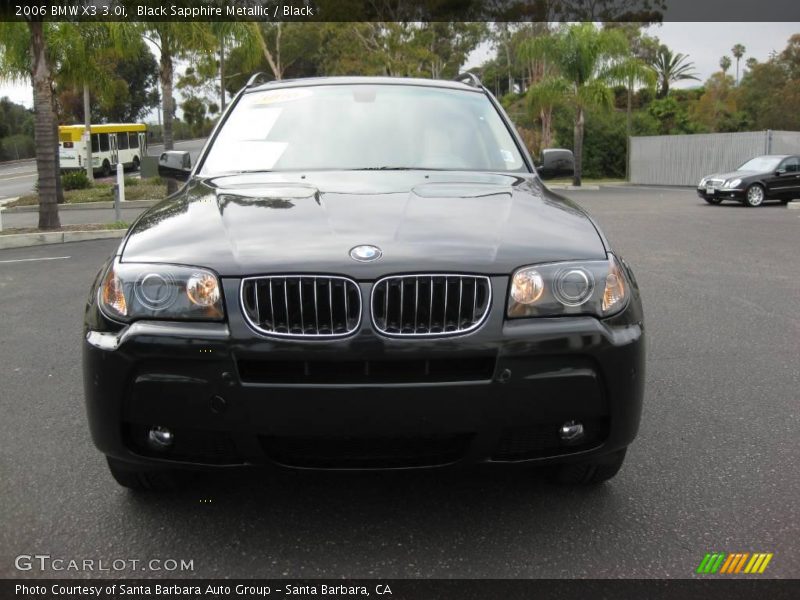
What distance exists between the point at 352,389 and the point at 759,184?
69.8ft

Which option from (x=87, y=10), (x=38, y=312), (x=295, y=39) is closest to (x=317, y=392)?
(x=38, y=312)

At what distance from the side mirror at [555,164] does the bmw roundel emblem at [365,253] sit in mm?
2003

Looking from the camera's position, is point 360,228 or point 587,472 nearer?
point 360,228

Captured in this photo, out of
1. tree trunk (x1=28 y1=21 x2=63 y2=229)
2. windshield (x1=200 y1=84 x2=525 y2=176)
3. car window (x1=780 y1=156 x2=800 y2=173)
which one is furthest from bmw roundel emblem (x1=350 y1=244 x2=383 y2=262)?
car window (x1=780 y1=156 x2=800 y2=173)

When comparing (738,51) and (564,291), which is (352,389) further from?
(738,51)

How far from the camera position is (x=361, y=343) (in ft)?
7.67

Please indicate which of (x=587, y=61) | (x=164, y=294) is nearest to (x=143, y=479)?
(x=164, y=294)

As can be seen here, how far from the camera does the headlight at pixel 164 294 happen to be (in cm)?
242

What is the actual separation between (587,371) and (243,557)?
1.24 m

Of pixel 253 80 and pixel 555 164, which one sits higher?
pixel 253 80

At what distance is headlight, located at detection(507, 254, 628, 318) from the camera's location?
2459mm

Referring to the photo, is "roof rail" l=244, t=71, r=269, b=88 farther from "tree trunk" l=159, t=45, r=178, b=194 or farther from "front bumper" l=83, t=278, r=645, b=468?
"tree trunk" l=159, t=45, r=178, b=194

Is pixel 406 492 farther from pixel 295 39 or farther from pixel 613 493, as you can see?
pixel 295 39

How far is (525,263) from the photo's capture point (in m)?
2.52
